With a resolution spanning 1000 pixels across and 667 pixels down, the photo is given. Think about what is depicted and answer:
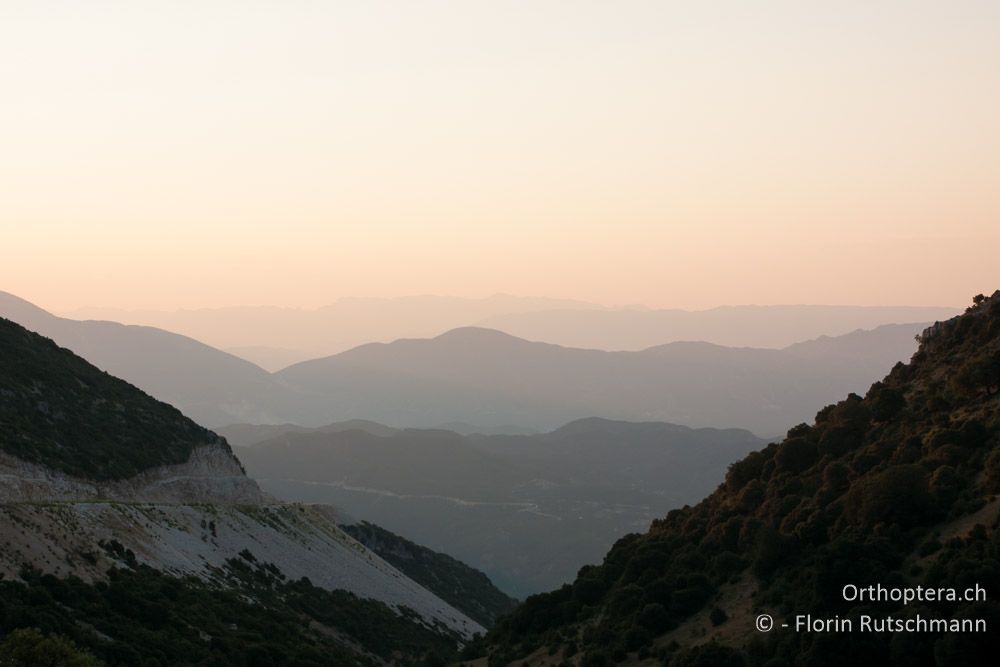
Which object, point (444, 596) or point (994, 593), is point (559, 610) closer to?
point (994, 593)

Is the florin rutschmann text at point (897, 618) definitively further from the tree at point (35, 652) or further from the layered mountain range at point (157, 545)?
the layered mountain range at point (157, 545)

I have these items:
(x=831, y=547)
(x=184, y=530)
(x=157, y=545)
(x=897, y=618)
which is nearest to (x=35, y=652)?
(x=897, y=618)

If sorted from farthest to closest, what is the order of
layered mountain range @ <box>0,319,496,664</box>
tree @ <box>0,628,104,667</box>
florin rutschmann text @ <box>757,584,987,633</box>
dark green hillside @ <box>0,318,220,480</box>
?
1. dark green hillside @ <box>0,318,220,480</box>
2. layered mountain range @ <box>0,319,496,664</box>
3. florin rutschmann text @ <box>757,584,987,633</box>
4. tree @ <box>0,628,104,667</box>

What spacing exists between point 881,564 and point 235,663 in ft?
80.1

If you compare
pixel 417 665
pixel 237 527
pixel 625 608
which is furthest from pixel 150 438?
pixel 625 608

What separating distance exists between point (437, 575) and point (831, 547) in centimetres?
7934

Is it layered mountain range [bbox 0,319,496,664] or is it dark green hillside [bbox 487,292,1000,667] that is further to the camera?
layered mountain range [bbox 0,319,496,664]

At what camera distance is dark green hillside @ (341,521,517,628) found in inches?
4269

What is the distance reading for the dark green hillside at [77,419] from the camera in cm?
6825

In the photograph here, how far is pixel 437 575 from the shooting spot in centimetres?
11562

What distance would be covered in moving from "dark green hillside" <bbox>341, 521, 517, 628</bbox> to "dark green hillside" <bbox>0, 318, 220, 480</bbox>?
25809 millimetres

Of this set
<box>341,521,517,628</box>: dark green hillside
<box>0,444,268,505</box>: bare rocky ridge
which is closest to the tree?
<box>0,444,268,505</box>: bare rocky ridge

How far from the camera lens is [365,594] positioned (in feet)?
255

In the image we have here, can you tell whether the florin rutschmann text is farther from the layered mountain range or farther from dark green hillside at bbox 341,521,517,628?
dark green hillside at bbox 341,521,517,628
